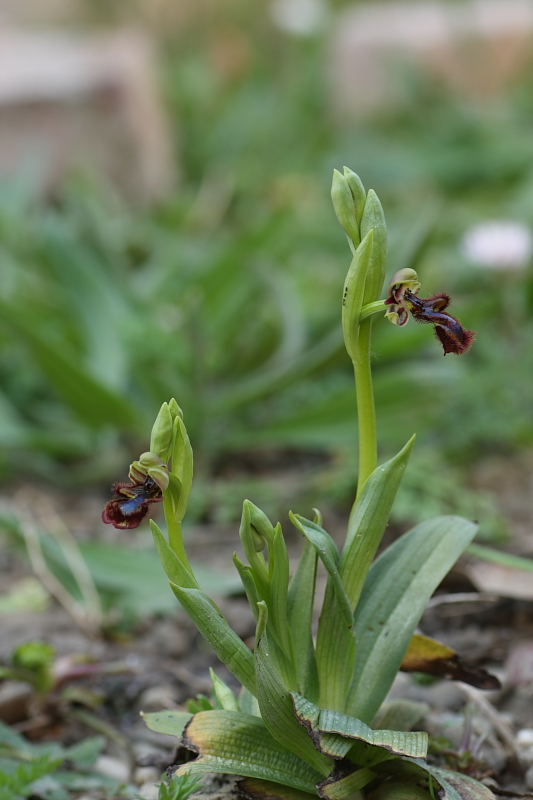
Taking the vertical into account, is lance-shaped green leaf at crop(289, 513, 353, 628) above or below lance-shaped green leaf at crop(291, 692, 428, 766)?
above

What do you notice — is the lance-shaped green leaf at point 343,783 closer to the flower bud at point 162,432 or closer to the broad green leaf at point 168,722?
the broad green leaf at point 168,722

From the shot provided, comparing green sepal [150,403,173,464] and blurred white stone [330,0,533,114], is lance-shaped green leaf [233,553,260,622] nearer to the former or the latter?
green sepal [150,403,173,464]

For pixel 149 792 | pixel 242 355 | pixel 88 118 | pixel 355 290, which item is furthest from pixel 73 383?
pixel 88 118

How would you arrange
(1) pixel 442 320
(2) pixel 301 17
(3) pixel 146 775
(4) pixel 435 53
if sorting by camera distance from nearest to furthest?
(1) pixel 442 320 → (3) pixel 146 775 → (4) pixel 435 53 → (2) pixel 301 17

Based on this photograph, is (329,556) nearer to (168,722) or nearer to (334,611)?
(334,611)

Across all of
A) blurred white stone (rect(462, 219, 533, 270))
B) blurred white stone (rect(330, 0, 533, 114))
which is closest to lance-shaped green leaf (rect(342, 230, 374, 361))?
blurred white stone (rect(462, 219, 533, 270))

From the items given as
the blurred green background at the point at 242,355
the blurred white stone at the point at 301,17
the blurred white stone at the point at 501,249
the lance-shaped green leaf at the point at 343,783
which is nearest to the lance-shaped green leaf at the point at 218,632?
the lance-shaped green leaf at the point at 343,783
